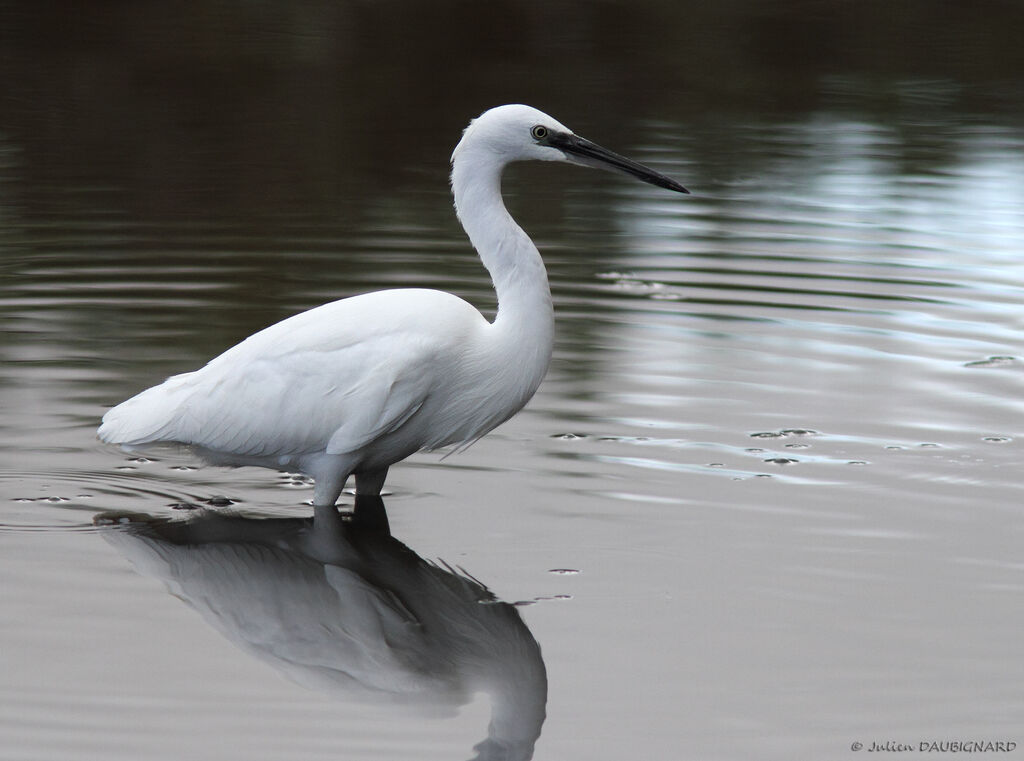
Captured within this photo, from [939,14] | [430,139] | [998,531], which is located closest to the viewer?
[998,531]

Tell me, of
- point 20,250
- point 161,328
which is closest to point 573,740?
point 161,328

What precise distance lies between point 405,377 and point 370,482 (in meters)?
0.67

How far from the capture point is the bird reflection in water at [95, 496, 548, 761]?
4.55m

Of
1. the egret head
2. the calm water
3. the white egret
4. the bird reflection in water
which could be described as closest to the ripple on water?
the calm water

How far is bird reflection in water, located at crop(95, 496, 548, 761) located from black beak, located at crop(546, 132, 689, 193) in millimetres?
1565

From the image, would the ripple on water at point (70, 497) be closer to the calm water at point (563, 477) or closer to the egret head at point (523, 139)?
the calm water at point (563, 477)

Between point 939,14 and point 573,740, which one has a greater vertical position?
point 939,14

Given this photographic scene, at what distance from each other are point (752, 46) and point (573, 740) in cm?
1821

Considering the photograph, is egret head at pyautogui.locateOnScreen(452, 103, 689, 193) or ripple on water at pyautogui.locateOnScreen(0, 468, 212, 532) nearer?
ripple on water at pyautogui.locateOnScreen(0, 468, 212, 532)

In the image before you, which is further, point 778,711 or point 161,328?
point 161,328

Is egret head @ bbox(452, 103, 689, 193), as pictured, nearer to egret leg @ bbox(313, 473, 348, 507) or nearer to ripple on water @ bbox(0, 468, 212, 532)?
egret leg @ bbox(313, 473, 348, 507)

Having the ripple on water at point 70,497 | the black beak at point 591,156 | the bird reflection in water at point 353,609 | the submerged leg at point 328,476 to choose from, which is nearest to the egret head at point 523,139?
the black beak at point 591,156

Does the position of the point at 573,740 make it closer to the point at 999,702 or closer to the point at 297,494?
the point at 999,702

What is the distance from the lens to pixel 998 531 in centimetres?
576
